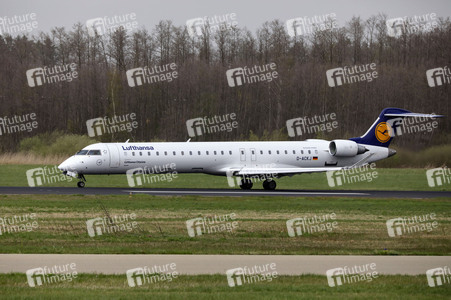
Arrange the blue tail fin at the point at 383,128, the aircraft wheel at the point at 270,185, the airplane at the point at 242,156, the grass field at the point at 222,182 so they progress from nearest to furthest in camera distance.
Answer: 1. the airplane at the point at 242,156
2. the aircraft wheel at the point at 270,185
3. the grass field at the point at 222,182
4. the blue tail fin at the point at 383,128

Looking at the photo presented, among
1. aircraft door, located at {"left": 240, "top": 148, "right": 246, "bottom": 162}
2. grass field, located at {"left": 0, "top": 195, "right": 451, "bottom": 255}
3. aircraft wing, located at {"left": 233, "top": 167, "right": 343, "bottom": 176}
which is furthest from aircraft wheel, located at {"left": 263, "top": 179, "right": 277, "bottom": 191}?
grass field, located at {"left": 0, "top": 195, "right": 451, "bottom": 255}

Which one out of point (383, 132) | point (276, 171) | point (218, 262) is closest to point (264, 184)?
point (276, 171)

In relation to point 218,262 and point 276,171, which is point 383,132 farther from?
point 218,262

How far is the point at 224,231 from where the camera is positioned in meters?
22.0

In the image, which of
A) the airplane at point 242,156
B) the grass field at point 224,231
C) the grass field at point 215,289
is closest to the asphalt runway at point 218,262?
the grass field at point 215,289

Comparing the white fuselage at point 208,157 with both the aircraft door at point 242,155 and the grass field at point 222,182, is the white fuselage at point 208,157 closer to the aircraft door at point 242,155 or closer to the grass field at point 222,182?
the aircraft door at point 242,155

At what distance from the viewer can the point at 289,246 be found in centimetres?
1903

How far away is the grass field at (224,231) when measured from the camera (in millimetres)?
18516

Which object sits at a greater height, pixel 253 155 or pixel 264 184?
pixel 253 155

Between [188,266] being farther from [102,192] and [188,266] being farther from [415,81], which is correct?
[415,81]

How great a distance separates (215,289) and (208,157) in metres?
29.8

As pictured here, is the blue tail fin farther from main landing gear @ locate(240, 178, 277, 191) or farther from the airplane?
main landing gear @ locate(240, 178, 277, 191)

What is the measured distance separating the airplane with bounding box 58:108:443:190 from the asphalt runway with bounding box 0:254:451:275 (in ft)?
79.8

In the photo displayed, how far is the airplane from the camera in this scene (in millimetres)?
40719
